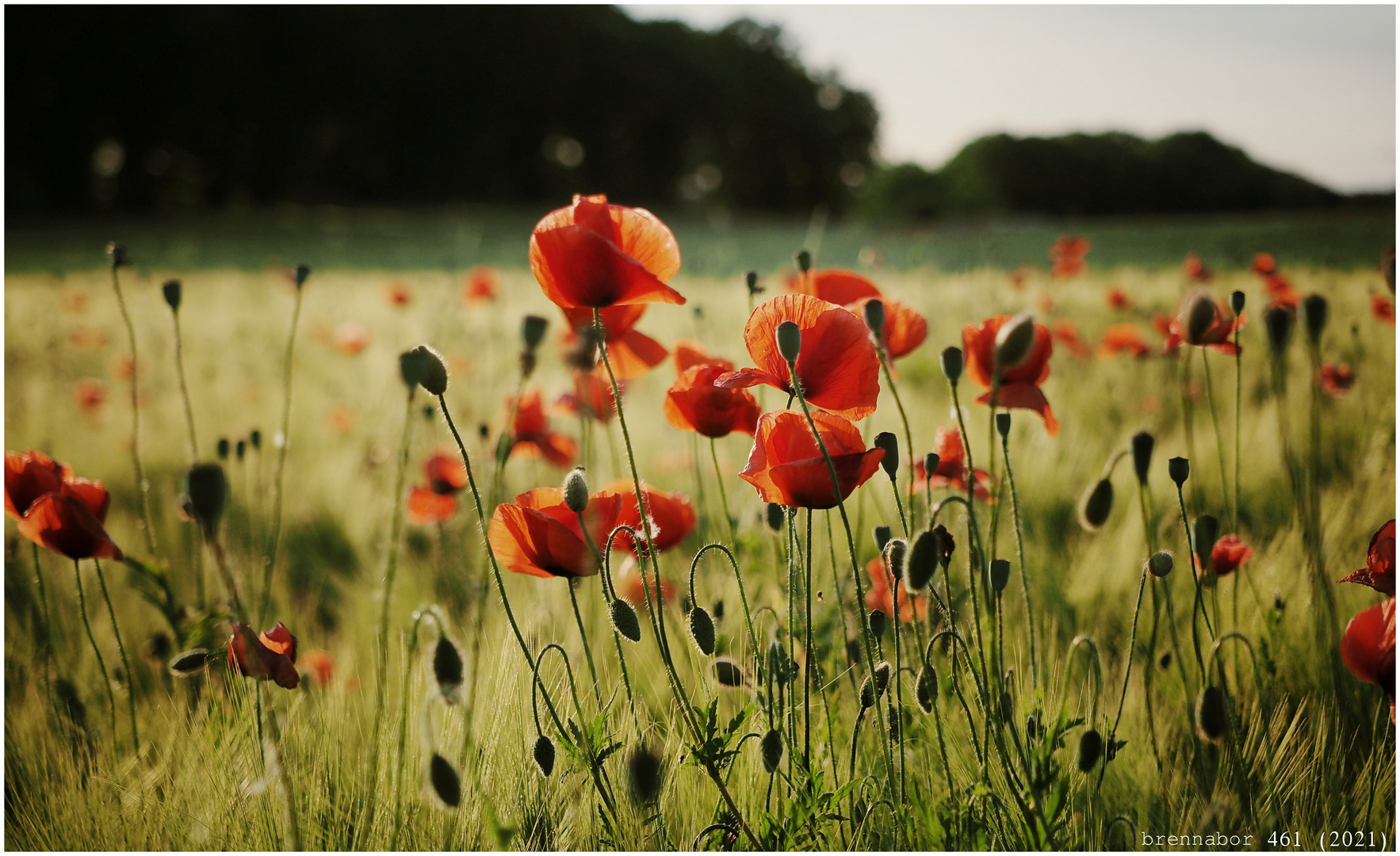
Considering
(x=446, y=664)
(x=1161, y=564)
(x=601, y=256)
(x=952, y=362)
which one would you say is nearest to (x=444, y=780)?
(x=446, y=664)

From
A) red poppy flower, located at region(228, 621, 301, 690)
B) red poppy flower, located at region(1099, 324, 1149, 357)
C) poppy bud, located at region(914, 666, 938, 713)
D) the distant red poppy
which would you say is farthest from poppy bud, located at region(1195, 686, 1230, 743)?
the distant red poppy

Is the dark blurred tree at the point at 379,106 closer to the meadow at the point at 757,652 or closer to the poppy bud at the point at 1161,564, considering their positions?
the meadow at the point at 757,652

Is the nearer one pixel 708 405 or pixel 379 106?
pixel 708 405

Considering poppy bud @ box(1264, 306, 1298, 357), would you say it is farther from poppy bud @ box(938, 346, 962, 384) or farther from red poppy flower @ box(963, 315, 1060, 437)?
poppy bud @ box(938, 346, 962, 384)

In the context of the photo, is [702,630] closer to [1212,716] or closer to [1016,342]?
[1016,342]

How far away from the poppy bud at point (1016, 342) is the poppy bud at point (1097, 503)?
0.25 meters

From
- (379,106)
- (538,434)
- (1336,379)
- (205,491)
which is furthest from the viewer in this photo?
(379,106)

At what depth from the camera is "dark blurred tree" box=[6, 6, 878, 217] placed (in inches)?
142

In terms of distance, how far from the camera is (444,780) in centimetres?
52

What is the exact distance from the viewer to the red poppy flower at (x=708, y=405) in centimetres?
69

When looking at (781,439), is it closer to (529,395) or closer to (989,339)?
(989,339)

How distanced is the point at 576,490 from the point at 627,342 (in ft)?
1.04

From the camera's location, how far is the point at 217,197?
10398mm

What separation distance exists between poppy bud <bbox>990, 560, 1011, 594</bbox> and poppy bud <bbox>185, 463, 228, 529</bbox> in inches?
22.8
